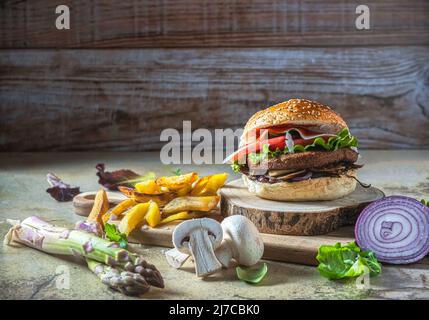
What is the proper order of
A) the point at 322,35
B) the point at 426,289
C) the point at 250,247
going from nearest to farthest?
the point at 426,289, the point at 250,247, the point at 322,35

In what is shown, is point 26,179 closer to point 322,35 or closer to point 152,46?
point 152,46

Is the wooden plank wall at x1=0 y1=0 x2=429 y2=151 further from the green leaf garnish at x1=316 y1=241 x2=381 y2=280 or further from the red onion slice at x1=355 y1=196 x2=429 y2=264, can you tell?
the green leaf garnish at x1=316 y1=241 x2=381 y2=280

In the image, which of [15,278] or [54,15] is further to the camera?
[54,15]

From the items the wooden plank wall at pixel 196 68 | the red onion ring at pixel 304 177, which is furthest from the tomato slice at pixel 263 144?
the wooden plank wall at pixel 196 68

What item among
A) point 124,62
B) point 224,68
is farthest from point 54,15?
point 224,68

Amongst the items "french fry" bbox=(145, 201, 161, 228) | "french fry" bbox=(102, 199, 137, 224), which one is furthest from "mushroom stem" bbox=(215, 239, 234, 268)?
"french fry" bbox=(102, 199, 137, 224)

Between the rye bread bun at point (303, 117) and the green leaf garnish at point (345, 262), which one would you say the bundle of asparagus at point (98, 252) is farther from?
the rye bread bun at point (303, 117)
